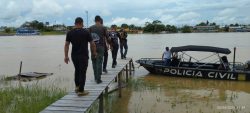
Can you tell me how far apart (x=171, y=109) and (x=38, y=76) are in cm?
1015

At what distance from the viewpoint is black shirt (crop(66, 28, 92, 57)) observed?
8297mm

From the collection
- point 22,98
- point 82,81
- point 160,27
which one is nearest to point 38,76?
point 22,98

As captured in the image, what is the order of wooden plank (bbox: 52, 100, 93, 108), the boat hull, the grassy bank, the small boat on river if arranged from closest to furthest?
wooden plank (bbox: 52, 100, 93, 108) → the grassy bank → the boat hull → the small boat on river

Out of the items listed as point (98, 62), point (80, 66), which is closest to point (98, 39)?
point (98, 62)

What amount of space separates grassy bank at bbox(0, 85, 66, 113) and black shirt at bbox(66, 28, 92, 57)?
2.70 meters

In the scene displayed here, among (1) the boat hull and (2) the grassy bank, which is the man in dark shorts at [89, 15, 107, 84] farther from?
(1) the boat hull

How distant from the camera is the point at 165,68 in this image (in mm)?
20391

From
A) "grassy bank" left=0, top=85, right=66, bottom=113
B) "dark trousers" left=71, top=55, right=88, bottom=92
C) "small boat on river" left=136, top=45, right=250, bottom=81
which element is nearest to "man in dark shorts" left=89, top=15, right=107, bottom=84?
"dark trousers" left=71, top=55, right=88, bottom=92

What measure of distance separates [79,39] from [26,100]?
4695mm

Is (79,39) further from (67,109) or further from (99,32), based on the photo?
(99,32)

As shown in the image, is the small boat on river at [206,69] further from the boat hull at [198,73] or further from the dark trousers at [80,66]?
the dark trousers at [80,66]

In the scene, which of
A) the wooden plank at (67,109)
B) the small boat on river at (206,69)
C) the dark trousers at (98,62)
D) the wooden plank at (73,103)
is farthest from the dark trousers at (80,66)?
the small boat on river at (206,69)

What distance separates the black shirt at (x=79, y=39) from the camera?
830 cm

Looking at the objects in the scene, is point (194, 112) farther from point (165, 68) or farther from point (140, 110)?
point (165, 68)
